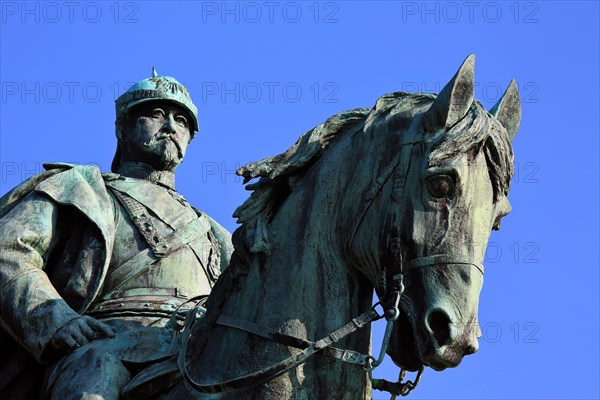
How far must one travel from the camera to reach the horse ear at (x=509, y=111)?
895 centimetres

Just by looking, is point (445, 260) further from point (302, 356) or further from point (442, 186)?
point (302, 356)

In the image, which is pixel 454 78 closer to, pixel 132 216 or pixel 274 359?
pixel 274 359

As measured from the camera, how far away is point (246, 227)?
344 inches

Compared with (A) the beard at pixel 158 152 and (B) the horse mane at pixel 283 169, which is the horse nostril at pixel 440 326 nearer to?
(B) the horse mane at pixel 283 169

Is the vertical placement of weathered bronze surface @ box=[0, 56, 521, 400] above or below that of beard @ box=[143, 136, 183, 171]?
below

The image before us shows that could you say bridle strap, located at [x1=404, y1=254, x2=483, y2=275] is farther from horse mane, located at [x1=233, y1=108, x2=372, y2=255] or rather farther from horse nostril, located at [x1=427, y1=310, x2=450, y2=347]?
horse mane, located at [x1=233, y1=108, x2=372, y2=255]

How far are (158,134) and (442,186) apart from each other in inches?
181

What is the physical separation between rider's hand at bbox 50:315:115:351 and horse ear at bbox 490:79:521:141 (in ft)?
10.2

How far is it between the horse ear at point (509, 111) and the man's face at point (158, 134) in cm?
391

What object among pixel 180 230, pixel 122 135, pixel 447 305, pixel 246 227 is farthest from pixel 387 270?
pixel 122 135

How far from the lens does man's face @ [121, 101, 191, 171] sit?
12078mm

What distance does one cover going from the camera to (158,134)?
12141 mm

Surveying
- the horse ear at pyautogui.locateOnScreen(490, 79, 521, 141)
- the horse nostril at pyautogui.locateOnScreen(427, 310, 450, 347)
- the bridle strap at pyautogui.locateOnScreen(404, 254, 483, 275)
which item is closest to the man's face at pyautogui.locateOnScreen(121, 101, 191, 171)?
the horse ear at pyautogui.locateOnScreen(490, 79, 521, 141)

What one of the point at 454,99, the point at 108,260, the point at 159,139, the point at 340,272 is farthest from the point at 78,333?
the point at 454,99
